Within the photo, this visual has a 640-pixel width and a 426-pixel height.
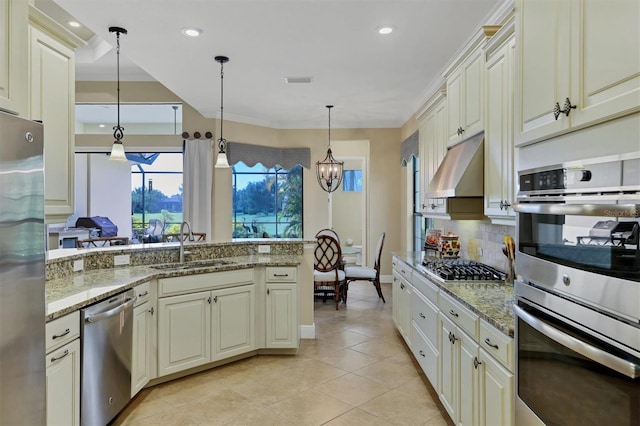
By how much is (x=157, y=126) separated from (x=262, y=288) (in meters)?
4.31

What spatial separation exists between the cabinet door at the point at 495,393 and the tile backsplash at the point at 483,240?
1.25 metres

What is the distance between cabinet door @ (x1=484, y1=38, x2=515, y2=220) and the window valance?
15.1ft

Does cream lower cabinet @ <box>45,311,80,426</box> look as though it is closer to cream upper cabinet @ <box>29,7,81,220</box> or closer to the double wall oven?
cream upper cabinet @ <box>29,7,81,220</box>

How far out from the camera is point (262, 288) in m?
3.67

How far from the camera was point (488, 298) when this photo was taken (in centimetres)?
214

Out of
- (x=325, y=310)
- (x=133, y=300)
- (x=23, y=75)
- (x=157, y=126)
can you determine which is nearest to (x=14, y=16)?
(x=23, y=75)

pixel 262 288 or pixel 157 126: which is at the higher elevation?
pixel 157 126

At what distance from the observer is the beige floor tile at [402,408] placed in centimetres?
259

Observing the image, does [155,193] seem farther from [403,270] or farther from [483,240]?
[483,240]

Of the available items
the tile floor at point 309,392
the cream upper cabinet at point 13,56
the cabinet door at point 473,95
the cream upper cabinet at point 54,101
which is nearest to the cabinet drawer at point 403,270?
the tile floor at point 309,392

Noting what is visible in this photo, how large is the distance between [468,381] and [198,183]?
5219mm

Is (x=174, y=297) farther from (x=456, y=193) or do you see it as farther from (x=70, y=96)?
(x=456, y=193)

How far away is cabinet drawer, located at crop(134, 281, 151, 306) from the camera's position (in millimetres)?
2818

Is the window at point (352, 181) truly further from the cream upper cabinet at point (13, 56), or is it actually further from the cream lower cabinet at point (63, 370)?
the cream upper cabinet at point (13, 56)
